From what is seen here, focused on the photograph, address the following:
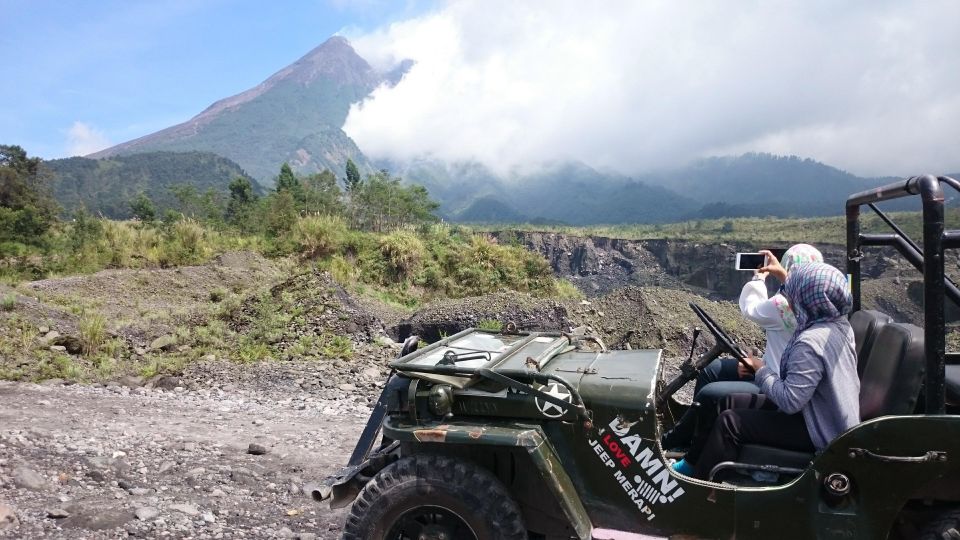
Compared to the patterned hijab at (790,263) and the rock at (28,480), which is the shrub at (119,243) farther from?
the patterned hijab at (790,263)

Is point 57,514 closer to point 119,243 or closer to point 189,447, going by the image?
point 189,447

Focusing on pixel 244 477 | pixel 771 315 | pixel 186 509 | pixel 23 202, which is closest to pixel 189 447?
pixel 244 477

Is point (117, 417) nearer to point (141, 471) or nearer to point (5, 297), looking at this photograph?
point (141, 471)

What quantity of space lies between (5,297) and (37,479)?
813 cm

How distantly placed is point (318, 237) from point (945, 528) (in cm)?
1995

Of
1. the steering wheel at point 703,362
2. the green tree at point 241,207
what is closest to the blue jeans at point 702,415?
the steering wheel at point 703,362

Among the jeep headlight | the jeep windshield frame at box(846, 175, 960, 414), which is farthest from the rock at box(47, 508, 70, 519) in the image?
the jeep windshield frame at box(846, 175, 960, 414)

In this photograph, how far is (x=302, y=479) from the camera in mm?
5246

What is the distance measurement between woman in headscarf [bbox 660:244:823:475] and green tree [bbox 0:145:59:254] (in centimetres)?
2277

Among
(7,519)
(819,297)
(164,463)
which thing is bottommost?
(164,463)

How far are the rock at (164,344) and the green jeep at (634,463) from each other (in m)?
8.19

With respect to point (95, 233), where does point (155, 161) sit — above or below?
above

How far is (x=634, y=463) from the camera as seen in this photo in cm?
299

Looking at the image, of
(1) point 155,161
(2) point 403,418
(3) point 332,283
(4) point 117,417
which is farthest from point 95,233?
(1) point 155,161
